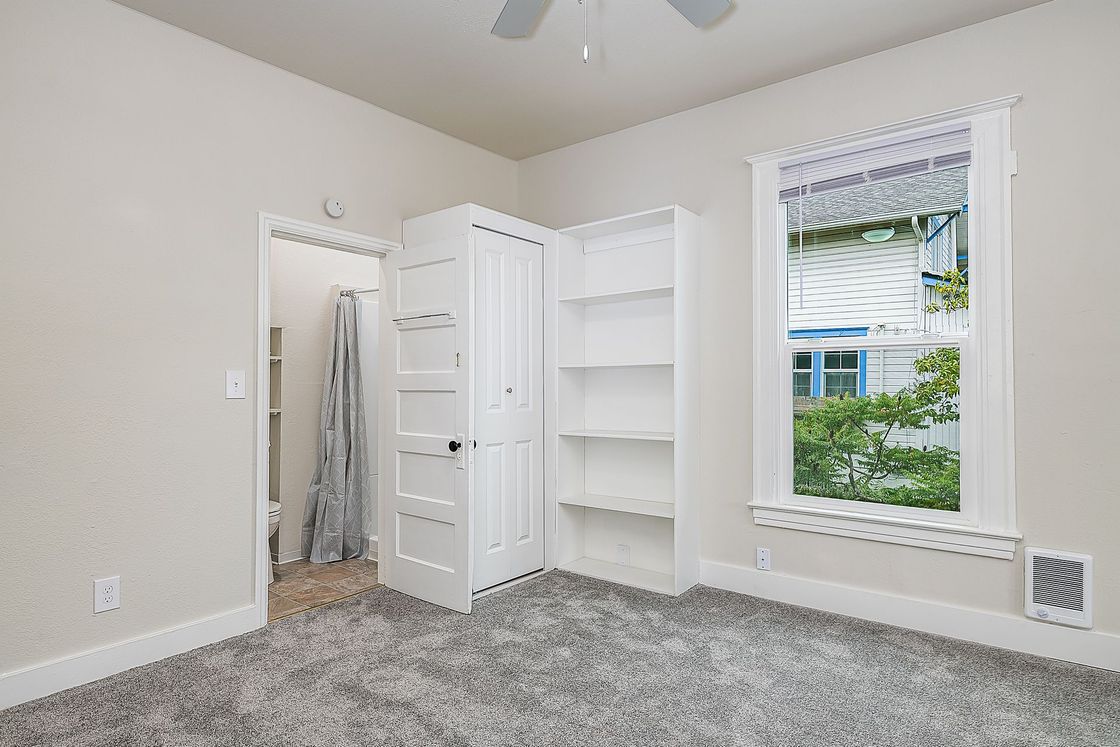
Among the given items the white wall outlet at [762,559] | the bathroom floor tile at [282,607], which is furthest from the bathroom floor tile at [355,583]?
the white wall outlet at [762,559]

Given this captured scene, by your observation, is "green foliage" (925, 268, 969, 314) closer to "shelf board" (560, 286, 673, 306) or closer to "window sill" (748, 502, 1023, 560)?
"window sill" (748, 502, 1023, 560)

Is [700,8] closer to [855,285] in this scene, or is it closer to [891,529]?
[855,285]

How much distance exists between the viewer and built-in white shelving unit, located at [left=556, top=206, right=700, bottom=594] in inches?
141

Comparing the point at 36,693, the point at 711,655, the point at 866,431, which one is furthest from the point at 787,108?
the point at 36,693

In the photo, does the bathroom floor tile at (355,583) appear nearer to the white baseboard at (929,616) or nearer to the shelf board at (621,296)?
the white baseboard at (929,616)

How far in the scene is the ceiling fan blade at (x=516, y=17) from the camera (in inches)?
92.9

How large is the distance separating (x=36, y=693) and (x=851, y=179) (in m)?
4.15

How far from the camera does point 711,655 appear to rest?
2750 millimetres

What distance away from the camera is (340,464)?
438 cm

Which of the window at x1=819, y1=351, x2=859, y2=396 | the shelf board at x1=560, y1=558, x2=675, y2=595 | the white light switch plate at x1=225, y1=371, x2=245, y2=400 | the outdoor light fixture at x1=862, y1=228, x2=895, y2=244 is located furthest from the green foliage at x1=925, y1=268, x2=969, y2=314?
the white light switch plate at x1=225, y1=371, x2=245, y2=400

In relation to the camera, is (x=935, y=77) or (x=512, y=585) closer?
(x=935, y=77)

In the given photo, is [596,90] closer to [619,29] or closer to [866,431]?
[619,29]

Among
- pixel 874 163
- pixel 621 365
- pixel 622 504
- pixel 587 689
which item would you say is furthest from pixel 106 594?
pixel 874 163

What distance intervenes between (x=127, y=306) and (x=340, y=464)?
1920 millimetres
